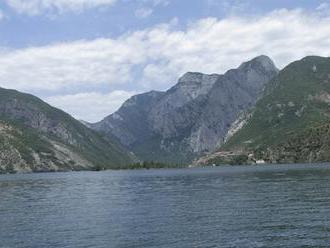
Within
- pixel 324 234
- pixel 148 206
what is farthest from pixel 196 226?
pixel 148 206

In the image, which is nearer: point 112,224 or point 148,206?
point 112,224

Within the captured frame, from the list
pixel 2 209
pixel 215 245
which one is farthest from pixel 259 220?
pixel 2 209

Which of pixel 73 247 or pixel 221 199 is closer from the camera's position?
pixel 73 247

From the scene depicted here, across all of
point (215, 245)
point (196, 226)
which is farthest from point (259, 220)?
point (215, 245)

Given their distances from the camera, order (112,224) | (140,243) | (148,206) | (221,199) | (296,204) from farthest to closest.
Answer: (221,199)
(148,206)
(296,204)
(112,224)
(140,243)

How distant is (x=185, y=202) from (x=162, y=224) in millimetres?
37739

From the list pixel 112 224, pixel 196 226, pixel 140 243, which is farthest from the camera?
pixel 112 224

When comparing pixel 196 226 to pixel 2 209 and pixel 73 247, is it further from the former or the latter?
pixel 2 209

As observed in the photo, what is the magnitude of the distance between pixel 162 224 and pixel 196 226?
6437 mm

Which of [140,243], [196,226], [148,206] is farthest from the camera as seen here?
[148,206]

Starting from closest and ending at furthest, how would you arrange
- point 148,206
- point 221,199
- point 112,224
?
1. point 112,224
2. point 148,206
3. point 221,199

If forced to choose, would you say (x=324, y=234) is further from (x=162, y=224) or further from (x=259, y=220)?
(x=162, y=224)

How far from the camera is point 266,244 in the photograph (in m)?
61.3

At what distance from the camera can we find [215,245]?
2434 inches
